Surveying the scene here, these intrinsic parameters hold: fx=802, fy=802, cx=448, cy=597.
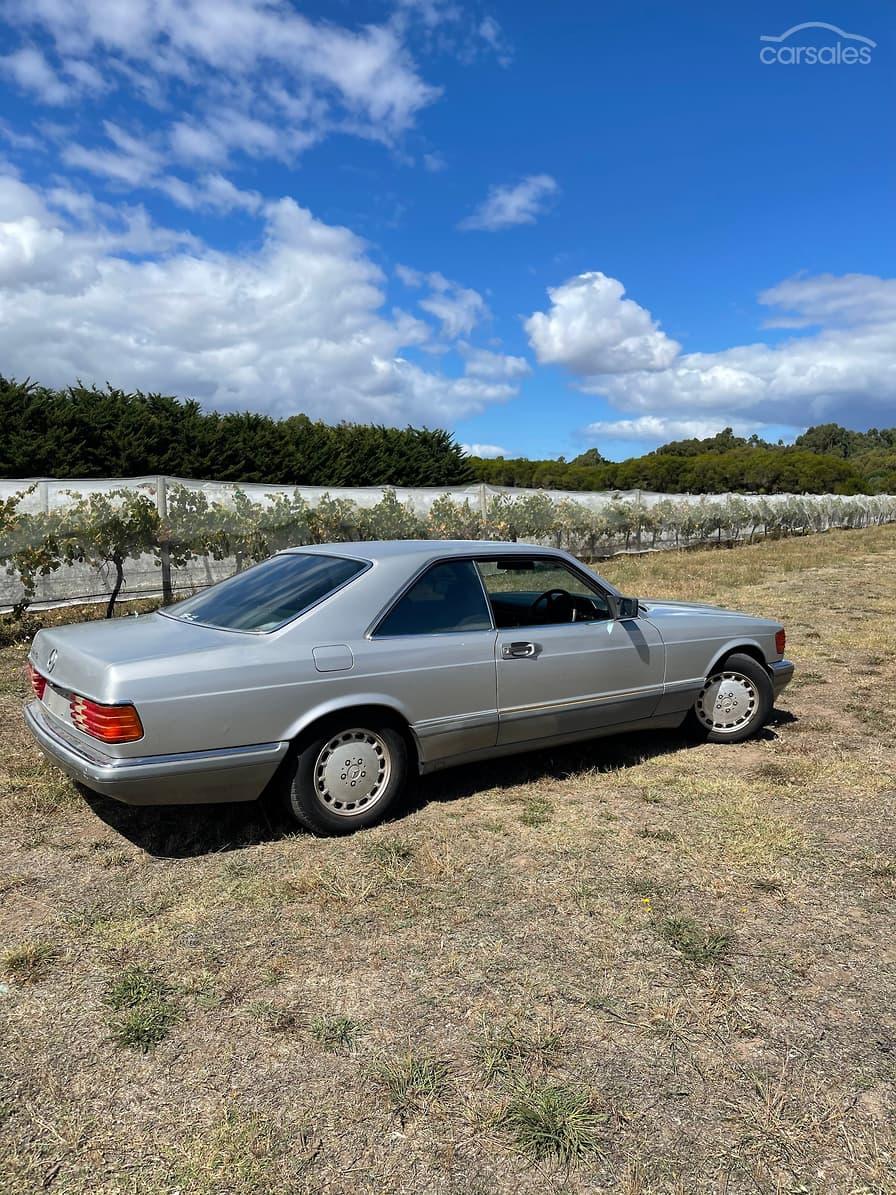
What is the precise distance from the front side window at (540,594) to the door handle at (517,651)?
199 millimetres

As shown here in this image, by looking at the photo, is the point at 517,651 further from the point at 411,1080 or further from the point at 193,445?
the point at 193,445

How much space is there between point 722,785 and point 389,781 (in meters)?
1.93

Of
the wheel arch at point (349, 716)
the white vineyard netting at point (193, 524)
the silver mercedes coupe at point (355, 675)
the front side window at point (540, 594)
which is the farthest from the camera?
the white vineyard netting at point (193, 524)

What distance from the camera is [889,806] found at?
4207 mm

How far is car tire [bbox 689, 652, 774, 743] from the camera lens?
5215mm

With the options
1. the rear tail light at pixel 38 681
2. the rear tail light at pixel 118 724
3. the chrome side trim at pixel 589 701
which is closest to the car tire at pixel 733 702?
the chrome side trim at pixel 589 701

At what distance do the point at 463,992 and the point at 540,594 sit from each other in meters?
2.57

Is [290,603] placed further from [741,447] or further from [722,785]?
[741,447]

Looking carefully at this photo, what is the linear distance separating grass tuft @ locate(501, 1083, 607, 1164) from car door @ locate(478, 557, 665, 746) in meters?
2.14

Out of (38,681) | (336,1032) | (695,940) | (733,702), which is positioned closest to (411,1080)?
(336,1032)

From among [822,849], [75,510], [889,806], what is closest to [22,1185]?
[822,849]

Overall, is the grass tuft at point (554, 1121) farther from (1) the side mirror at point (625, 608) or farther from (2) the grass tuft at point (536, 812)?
(1) the side mirror at point (625, 608)

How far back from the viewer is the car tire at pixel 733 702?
17.1 feet

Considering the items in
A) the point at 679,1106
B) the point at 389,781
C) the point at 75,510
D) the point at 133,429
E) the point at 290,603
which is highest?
the point at 133,429
